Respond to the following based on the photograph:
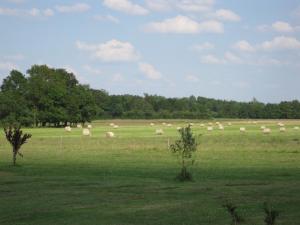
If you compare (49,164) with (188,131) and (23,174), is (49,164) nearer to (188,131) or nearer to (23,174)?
(23,174)

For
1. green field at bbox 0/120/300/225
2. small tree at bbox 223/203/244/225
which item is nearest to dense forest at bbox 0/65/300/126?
green field at bbox 0/120/300/225

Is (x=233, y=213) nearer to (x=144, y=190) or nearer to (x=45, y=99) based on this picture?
(x=144, y=190)

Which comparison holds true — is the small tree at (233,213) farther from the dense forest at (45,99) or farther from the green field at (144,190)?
the dense forest at (45,99)

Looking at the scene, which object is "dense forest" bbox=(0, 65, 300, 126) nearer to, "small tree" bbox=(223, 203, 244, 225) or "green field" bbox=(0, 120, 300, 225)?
"green field" bbox=(0, 120, 300, 225)

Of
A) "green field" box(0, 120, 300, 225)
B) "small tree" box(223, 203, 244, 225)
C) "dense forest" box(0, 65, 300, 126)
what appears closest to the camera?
"small tree" box(223, 203, 244, 225)

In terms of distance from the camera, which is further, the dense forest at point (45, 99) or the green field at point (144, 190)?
the dense forest at point (45, 99)

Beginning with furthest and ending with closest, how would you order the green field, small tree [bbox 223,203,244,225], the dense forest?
the dense forest < the green field < small tree [bbox 223,203,244,225]

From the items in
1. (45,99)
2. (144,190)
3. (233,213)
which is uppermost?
(45,99)

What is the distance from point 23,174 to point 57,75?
3797 inches

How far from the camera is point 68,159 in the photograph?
35812 mm

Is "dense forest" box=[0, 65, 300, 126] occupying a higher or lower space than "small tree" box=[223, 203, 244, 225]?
higher

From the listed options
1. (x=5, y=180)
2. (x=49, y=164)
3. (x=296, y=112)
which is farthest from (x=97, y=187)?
(x=296, y=112)

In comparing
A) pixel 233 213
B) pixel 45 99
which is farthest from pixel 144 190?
pixel 45 99

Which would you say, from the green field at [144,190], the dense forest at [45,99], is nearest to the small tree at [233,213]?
the green field at [144,190]
